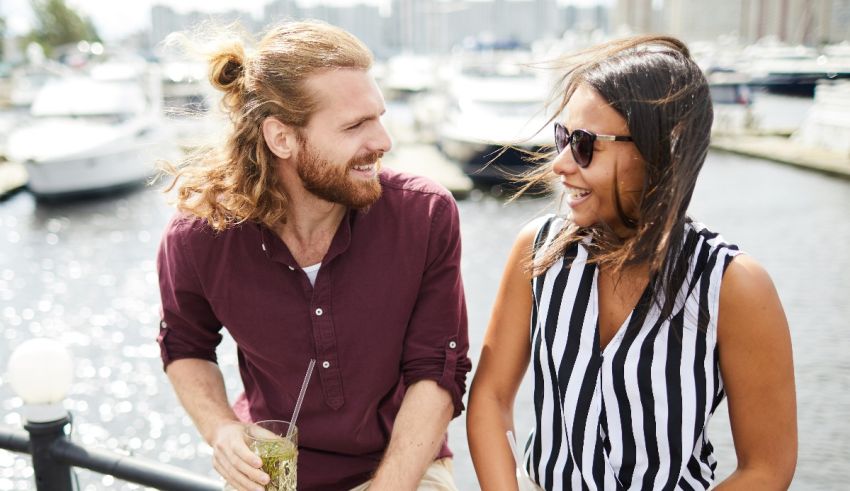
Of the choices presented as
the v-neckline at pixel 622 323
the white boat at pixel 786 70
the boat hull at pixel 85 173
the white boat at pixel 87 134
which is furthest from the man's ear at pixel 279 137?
the white boat at pixel 786 70

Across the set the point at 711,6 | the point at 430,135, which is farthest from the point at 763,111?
the point at 711,6

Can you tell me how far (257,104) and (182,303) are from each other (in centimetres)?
58

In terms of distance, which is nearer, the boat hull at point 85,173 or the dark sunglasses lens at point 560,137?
the dark sunglasses lens at point 560,137

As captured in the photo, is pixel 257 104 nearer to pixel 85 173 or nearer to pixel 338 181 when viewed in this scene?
pixel 338 181

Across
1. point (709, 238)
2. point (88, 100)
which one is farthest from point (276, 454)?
point (88, 100)

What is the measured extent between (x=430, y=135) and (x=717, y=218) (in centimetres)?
1041

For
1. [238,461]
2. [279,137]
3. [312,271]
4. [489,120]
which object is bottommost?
[489,120]

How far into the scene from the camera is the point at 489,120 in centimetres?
1672

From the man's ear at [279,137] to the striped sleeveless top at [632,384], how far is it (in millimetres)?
816

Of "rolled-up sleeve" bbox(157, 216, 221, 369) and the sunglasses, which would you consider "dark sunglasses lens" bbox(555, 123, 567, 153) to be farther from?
"rolled-up sleeve" bbox(157, 216, 221, 369)

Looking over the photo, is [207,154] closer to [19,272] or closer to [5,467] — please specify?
[5,467]

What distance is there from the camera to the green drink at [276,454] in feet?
5.94

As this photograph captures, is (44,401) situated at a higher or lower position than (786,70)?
higher

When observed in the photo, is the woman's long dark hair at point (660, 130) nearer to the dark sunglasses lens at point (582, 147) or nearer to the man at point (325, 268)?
the dark sunglasses lens at point (582, 147)
